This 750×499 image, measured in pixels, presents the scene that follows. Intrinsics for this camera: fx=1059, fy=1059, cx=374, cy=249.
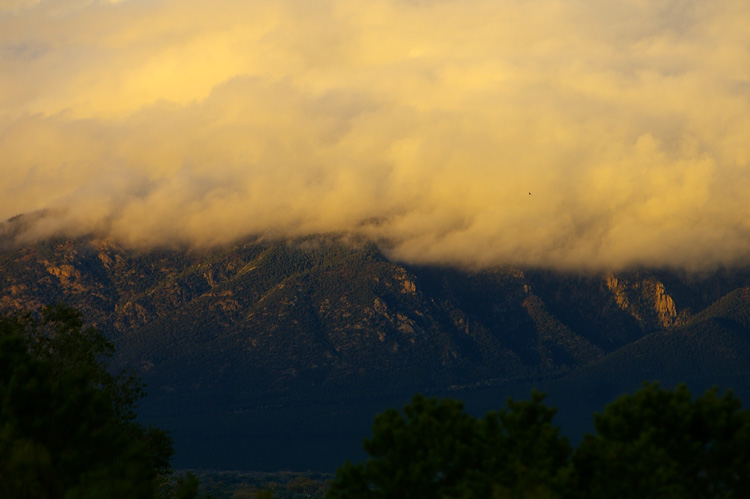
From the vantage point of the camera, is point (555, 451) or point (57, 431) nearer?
point (555, 451)

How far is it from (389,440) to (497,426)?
276 inches

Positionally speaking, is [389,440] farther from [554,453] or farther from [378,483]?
[554,453]

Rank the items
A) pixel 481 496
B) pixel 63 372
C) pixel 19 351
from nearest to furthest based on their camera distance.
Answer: pixel 481 496 → pixel 19 351 → pixel 63 372

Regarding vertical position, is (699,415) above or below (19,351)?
below

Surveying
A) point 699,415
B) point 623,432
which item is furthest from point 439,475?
point 699,415

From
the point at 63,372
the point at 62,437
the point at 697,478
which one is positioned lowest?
the point at 697,478

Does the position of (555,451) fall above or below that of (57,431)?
below

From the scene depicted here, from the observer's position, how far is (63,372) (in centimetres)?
7906

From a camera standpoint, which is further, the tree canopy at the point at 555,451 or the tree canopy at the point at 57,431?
the tree canopy at the point at 555,451

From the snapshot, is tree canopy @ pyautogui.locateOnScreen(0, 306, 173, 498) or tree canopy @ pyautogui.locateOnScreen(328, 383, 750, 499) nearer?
tree canopy @ pyautogui.locateOnScreen(0, 306, 173, 498)

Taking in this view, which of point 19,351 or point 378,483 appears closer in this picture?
point 378,483

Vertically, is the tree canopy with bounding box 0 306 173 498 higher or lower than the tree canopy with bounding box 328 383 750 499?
higher

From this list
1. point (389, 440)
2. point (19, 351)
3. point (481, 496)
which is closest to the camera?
point (481, 496)

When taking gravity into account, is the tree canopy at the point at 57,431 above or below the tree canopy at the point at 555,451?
above
